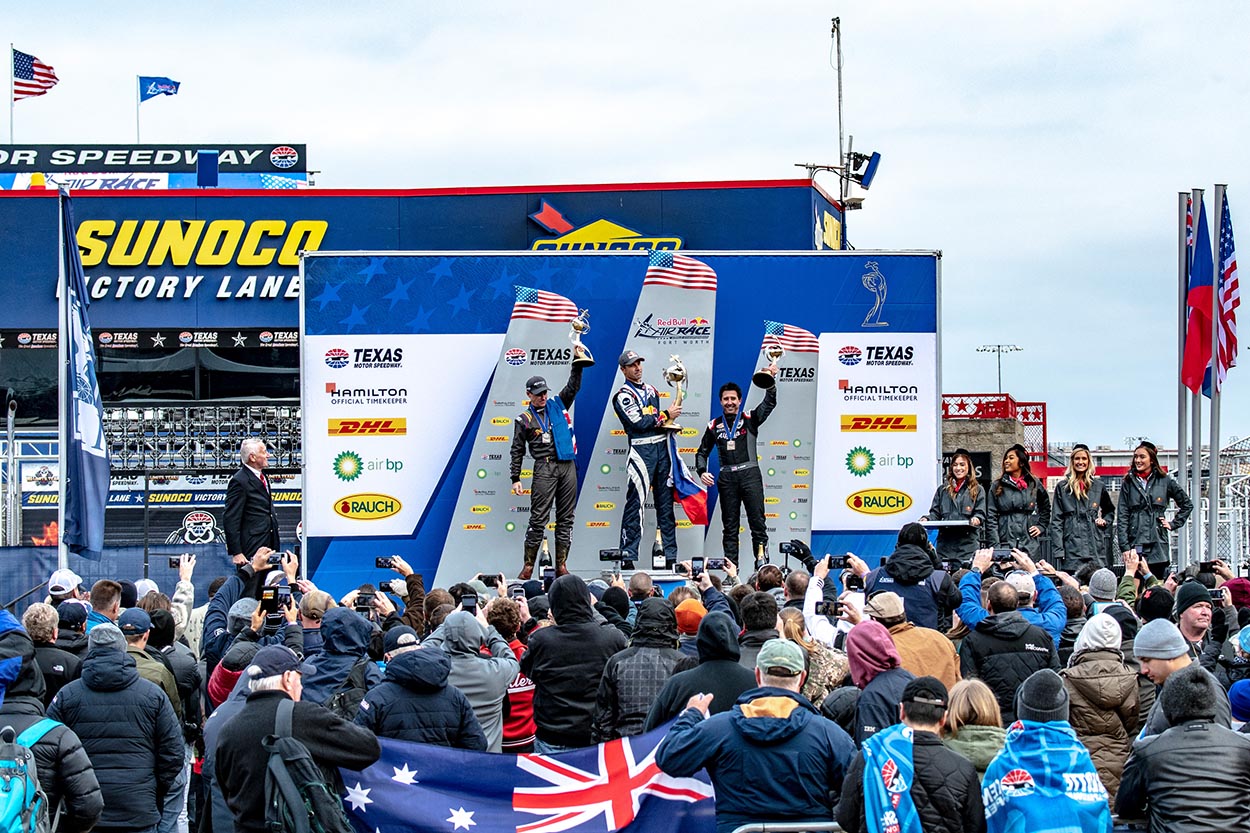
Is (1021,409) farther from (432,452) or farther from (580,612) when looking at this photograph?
(580,612)

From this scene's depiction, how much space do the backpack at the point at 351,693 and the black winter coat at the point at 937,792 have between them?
2482mm

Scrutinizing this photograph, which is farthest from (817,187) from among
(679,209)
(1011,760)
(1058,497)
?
(1011,760)

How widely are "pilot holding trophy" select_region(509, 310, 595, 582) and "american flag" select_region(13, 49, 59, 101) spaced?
96.0 ft

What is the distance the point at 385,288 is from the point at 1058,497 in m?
Answer: 6.21

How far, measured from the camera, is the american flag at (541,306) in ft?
45.1

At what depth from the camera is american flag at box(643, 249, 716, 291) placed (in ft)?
45.4

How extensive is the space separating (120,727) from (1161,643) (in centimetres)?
433

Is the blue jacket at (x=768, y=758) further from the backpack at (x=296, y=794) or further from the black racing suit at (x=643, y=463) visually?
the black racing suit at (x=643, y=463)

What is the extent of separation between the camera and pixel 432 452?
13719 mm

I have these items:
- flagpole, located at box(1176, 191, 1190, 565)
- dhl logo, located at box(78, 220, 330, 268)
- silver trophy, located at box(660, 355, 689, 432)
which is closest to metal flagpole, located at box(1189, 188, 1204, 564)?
flagpole, located at box(1176, 191, 1190, 565)

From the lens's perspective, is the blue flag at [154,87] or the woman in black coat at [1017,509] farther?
the blue flag at [154,87]

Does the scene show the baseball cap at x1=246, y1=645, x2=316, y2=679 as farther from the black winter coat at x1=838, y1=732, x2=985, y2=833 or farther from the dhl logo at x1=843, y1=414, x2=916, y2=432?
the dhl logo at x1=843, y1=414, x2=916, y2=432

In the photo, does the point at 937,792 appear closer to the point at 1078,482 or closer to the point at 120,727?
the point at 120,727

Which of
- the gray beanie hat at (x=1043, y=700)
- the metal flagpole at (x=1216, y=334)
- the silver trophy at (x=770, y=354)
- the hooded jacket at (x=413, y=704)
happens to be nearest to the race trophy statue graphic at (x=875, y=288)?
the silver trophy at (x=770, y=354)
